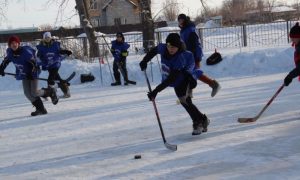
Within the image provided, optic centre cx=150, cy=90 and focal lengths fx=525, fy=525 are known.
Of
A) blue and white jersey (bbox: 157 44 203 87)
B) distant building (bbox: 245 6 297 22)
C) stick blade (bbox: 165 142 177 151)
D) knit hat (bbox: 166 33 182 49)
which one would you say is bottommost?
distant building (bbox: 245 6 297 22)

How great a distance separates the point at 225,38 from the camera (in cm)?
2592

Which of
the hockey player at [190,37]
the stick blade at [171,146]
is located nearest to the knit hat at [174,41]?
the stick blade at [171,146]

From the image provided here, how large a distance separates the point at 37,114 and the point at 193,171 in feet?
18.3

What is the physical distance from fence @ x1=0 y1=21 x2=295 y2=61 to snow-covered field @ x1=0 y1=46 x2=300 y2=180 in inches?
349

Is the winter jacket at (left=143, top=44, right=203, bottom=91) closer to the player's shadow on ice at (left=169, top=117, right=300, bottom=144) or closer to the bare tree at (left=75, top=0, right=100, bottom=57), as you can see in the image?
the player's shadow on ice at (left=169, top=117, right=300, bottom=144)

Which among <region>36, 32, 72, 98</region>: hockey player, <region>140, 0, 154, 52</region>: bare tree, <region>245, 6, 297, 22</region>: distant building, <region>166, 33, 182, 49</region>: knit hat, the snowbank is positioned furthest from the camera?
<region>245, 6, 297, 22</region>: distant building

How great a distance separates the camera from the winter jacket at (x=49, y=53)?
11.9 m

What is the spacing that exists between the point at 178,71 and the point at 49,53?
593cm

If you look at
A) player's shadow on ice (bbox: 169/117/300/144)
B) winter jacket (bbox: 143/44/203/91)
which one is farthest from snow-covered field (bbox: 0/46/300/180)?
winter jacket (bbox: 143/44/203/91)

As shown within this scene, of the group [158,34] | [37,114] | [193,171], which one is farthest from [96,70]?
[193,171]

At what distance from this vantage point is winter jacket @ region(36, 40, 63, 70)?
39.0ft

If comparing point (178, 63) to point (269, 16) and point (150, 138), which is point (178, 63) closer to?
point (150, 138)

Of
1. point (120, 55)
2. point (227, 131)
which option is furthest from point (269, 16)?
point (227, 131)

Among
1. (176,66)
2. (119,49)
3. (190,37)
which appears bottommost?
(119,49)
